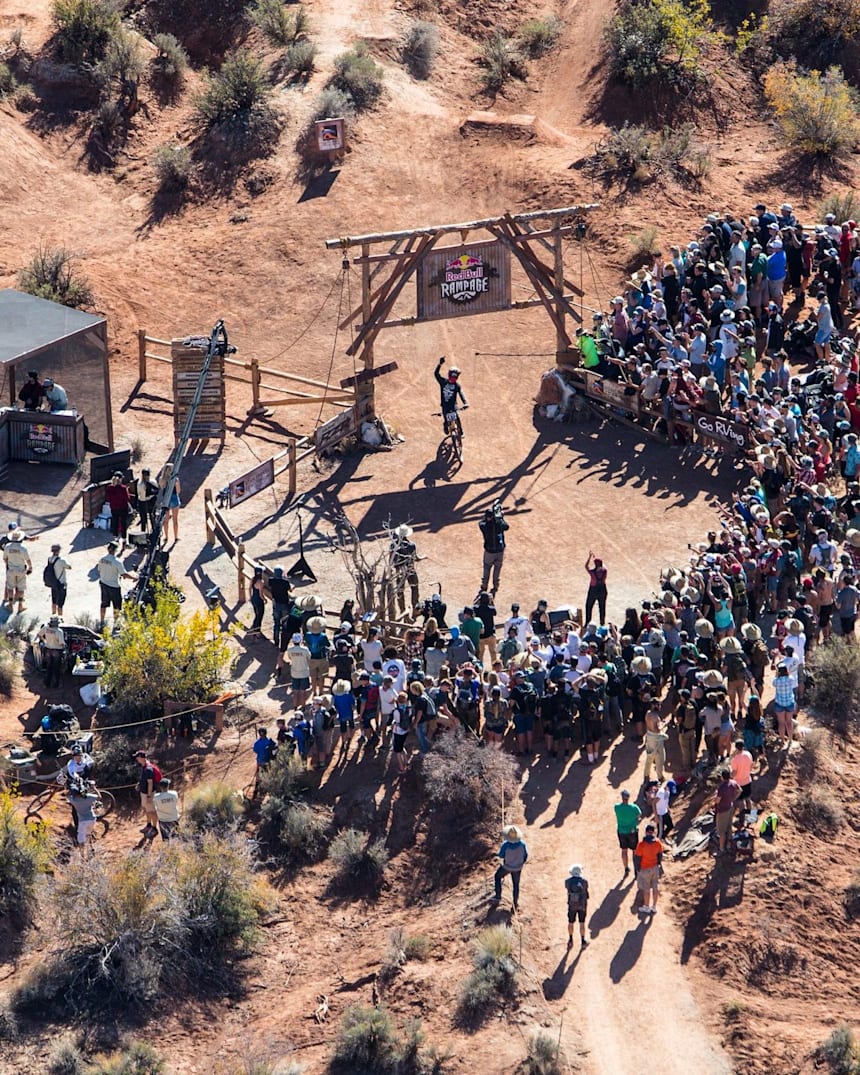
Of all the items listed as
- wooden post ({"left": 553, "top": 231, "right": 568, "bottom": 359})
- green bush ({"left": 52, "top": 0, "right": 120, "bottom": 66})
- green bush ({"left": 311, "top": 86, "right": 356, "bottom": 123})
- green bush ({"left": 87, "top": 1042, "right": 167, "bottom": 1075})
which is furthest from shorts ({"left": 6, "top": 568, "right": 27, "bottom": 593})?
green bush ({"left": 52, "top": 0, "right": 120, "bottom": 66})

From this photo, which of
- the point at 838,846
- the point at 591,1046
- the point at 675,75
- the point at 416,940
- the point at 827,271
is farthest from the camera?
the point at 675,75

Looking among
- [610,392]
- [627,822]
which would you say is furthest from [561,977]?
[610,392]

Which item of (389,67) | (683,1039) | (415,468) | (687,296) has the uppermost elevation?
(389,67)

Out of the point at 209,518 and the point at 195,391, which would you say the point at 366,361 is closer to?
the point at 195,391

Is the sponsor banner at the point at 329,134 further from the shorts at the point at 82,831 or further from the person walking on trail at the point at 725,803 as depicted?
the person walking on trail at the point at 725,803

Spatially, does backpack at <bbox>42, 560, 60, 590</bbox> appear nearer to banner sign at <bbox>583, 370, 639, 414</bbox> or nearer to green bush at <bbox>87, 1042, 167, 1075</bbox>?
green bush at <bbox>87, 1042, 167, 1075</bbox>

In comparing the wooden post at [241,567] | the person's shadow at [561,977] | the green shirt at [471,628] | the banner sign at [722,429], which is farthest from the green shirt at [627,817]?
the banner sign at [722,429]

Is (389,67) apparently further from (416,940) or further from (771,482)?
(416,940)

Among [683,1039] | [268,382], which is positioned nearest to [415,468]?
[268,382]
